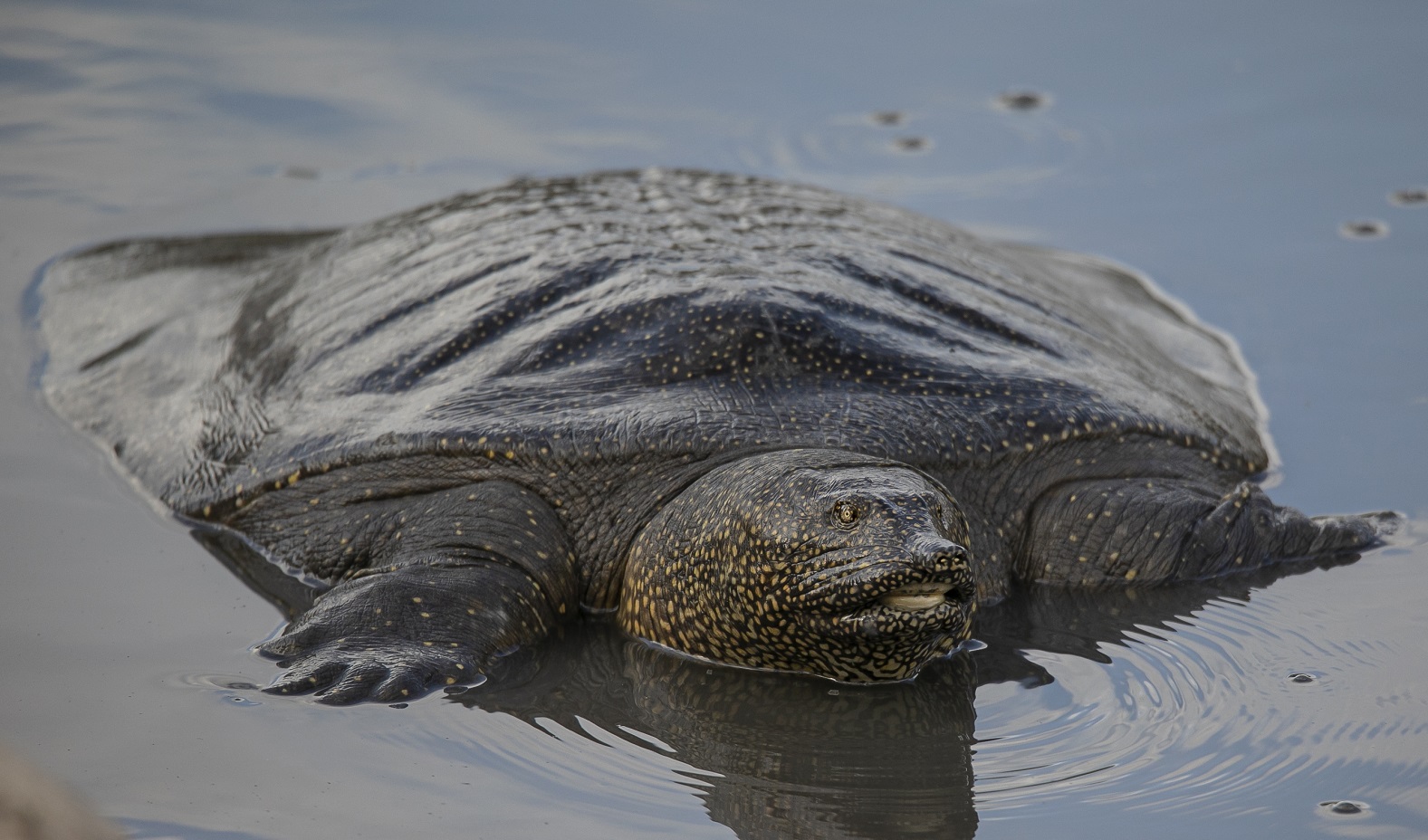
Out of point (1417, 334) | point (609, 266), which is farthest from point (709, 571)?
point (1417, 334)

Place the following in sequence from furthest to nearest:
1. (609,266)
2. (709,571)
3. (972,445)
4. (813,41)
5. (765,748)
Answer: (813,41)
(609,266)
(972,445)
(709,571)
(765,748)

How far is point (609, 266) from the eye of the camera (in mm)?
4453

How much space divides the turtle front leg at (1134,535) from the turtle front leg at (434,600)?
134 centimetres

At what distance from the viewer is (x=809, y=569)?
3.49m

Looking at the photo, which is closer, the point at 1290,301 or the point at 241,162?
the point at 1290,301

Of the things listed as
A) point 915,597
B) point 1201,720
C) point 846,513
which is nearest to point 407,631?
point 846,513

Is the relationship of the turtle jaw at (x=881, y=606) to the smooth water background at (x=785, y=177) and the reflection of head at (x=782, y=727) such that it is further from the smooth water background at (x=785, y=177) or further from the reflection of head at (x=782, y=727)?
the smooth water background at (x=785, y=177)

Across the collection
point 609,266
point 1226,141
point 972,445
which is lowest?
point 972,445

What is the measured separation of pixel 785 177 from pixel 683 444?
3498 mm

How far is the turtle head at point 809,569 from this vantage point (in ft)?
11.1

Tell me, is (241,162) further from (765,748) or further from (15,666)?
(765,748)

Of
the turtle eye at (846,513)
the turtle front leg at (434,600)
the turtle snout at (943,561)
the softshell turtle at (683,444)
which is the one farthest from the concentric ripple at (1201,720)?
the turtle front leg at (434,600)

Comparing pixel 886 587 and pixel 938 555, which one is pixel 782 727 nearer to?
pixel 886 587

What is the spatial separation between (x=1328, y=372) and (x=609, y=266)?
2.93 meters
